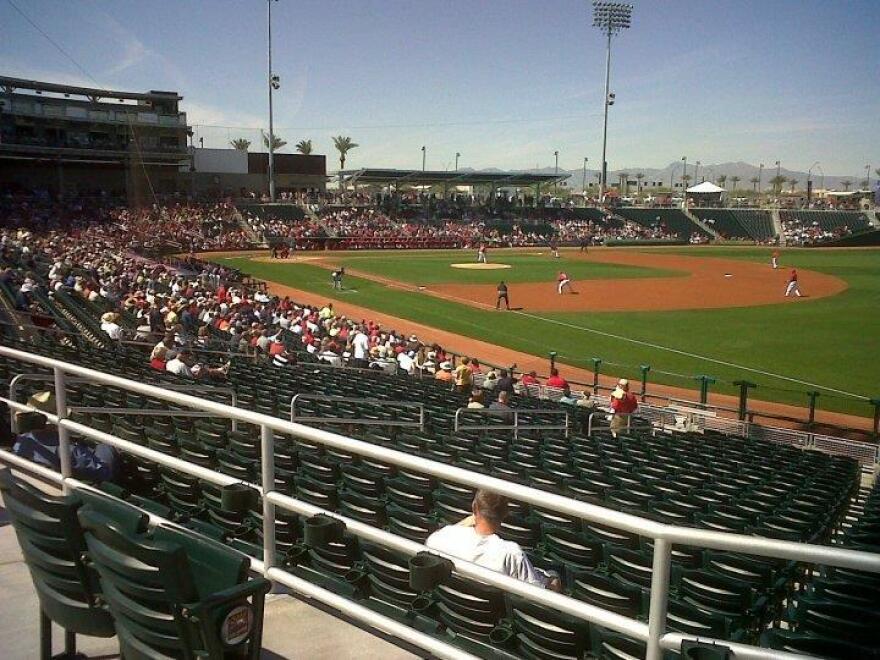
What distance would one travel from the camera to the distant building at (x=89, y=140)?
198ft

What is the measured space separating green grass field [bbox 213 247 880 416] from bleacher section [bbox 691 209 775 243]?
44.6 metres

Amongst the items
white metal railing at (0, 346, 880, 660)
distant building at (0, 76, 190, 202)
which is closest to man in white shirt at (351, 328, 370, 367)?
white metal railing at (0, 346, 880, 660)

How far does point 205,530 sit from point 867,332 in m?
33.6

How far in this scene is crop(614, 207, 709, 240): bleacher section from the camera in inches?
3564

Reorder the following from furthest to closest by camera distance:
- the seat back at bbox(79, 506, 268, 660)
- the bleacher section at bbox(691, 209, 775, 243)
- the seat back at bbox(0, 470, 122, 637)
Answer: the bleacher section at bbox(691, 209, 775, 243) → the seat back at bbox(0, 470, 122, 637) → the seat back at bbox(79, 506, 268, 660)

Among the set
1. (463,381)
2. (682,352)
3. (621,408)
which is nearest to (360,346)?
(463,381)

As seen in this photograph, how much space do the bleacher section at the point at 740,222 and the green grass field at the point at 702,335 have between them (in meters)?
44.6

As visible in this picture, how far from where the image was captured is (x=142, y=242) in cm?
4994

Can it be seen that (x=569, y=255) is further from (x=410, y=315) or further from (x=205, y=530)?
(x=205, y=530)

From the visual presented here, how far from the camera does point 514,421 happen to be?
13438 millimetres

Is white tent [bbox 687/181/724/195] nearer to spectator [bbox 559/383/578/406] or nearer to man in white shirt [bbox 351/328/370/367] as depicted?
man in white shirt [bbox 351/328/370/367]

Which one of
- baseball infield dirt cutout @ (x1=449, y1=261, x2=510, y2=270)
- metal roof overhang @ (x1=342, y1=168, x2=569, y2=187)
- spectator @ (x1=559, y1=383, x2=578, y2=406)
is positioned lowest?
spectator @ (x1=559, y1=383, x2=578, y2=406)

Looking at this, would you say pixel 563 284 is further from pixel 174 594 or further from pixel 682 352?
pixel 174 594

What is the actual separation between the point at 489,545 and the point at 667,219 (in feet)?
313
